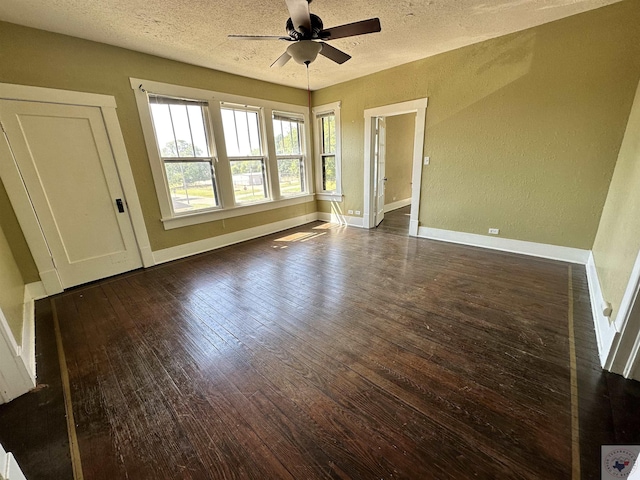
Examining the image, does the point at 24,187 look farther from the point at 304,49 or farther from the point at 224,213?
the point at 304,49

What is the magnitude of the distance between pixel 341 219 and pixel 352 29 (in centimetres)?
377

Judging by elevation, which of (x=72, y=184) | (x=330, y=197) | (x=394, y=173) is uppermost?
(x=72, y=184)

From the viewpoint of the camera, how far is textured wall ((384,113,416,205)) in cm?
612

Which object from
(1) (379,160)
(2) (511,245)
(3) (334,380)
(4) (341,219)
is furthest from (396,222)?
(3) (334,380)

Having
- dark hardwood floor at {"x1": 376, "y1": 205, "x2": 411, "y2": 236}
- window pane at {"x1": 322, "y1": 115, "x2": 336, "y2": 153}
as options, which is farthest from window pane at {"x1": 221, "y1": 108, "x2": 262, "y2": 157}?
dark hardwood floor at {"x1": 376, "y1": 205, "x2": 411, "y2": 236}

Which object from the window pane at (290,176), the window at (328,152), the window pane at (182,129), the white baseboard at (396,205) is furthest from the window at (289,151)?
the white baseboard at (396,205)

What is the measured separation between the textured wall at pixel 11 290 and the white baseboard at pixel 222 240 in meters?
1.31

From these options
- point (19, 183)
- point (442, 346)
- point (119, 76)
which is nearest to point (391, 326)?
point (442, 346)

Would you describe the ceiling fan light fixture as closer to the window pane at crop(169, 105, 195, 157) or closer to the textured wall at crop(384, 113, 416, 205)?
the window pane at crop(169, 105, 195, 157)

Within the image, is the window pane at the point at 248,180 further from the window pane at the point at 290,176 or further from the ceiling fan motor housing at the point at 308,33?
the ceiling fan motor housing at the point at 308,33

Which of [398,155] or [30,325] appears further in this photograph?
[398,155]

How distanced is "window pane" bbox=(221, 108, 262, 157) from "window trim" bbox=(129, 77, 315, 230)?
0.12 metres

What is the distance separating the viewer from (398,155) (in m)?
6.44

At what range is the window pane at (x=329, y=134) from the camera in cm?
530
